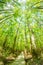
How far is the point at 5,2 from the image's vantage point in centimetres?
167

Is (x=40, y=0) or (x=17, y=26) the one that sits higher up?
(x=40, y=0)

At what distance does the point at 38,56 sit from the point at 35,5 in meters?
0.65

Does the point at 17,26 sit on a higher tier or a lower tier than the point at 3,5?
lower

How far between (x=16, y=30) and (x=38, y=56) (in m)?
0.43

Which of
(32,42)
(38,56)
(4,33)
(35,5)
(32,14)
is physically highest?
(35,5)

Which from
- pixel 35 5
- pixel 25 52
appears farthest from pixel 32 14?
pixel 25 52

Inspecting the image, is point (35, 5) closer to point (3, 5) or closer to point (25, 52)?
point (3, 5)

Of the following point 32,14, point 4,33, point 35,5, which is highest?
point 35,5

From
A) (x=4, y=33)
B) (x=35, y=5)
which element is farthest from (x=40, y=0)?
(x=4, y=33)

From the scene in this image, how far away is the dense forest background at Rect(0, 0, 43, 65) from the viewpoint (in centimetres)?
160

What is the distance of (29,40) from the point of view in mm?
1620

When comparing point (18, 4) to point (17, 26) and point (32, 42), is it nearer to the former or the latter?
point (17, 26)

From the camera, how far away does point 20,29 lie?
1.64 m

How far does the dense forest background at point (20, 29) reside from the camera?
1.60m
